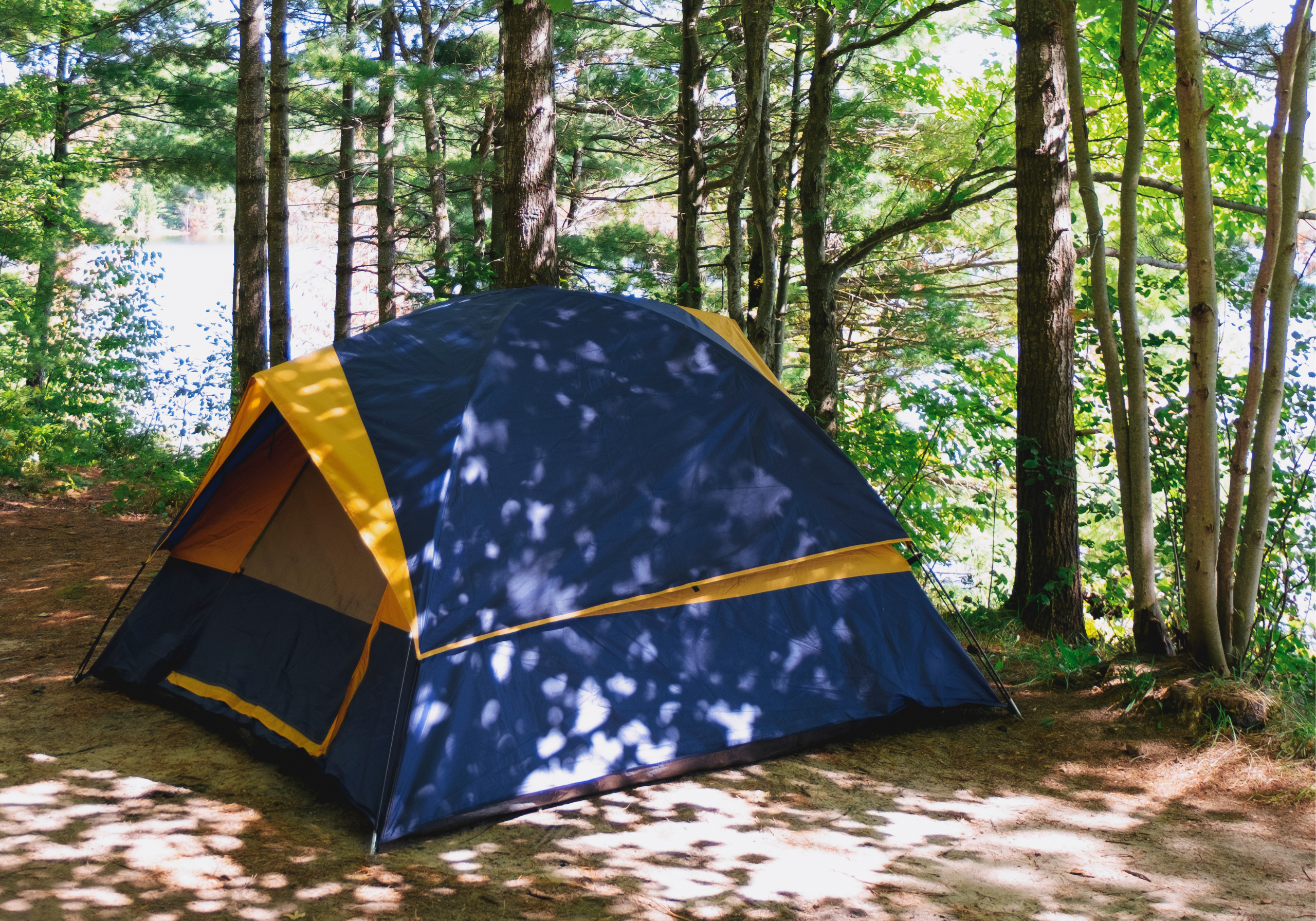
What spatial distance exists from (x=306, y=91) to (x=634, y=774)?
36.5 ft

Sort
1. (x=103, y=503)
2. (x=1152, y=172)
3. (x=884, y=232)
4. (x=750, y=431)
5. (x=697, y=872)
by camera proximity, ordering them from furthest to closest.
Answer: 1. (x=1152, y=172)
2. (x=103, y=503)
3. (x=884, y=232)
4. (x=750, y=431)
5. (x=697, y=872)

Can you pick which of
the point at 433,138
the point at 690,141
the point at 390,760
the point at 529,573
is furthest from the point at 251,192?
the point at 390,760

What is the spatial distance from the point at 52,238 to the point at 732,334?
34.1 ft

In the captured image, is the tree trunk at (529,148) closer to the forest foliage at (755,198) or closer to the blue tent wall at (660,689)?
the forest foliage at (755,198)

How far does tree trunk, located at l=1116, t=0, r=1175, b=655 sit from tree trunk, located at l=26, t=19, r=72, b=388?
31.1ft

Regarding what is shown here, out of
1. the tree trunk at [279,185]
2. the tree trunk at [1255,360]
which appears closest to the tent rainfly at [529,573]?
the tree trunk at [1255,360]

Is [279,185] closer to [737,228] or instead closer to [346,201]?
[346,201]

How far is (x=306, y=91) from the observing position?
38.5 ft

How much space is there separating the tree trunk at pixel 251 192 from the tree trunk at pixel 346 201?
11.8 ft

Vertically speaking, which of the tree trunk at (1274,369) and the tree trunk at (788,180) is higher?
the tree trunk at (788,180)

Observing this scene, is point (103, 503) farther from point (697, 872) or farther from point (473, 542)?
point (697, 872)

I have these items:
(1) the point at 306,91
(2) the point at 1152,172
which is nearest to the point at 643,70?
(1) the point at 306,91

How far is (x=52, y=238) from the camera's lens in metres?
11.1

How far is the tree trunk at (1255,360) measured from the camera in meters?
3.65
